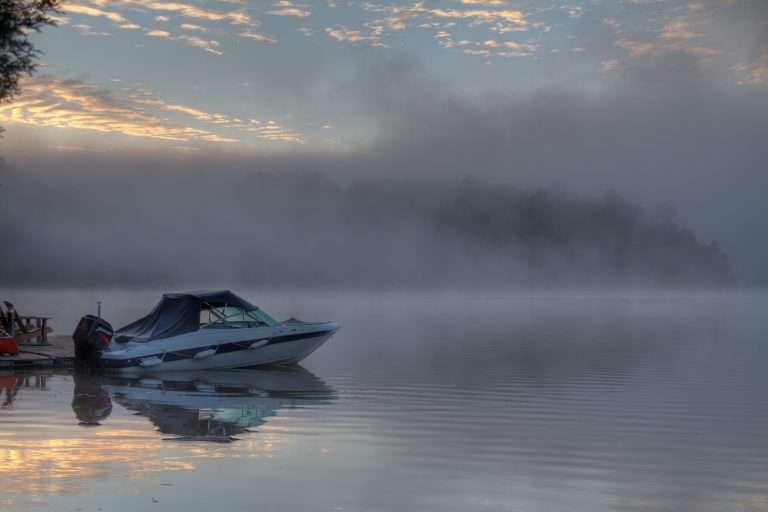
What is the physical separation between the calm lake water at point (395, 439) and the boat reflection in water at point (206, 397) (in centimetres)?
7

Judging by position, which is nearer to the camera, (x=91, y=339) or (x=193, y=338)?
(x=91, y=339)

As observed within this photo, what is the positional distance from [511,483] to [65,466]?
287 inches

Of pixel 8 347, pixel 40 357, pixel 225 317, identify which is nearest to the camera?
pixel 8 347

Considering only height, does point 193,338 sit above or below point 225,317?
below

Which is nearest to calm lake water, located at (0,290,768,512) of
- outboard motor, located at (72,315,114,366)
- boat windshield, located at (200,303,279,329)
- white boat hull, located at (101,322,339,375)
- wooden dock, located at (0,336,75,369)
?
white boat hull, located at (101,322,339,375)

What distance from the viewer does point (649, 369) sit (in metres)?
35.7

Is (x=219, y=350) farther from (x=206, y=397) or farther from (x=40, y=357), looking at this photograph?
(x=206, y=397)

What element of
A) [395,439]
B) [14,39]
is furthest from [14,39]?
[395,439]

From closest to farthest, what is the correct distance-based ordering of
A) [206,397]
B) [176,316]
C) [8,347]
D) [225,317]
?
[206,397], [8,347], [176,316], [225,317]

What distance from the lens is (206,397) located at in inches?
1033

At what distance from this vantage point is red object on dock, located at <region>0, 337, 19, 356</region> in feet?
107

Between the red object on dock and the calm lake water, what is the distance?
271 centimetres

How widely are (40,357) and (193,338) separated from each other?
577cm

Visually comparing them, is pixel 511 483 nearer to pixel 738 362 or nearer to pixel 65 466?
pixel 65 466
